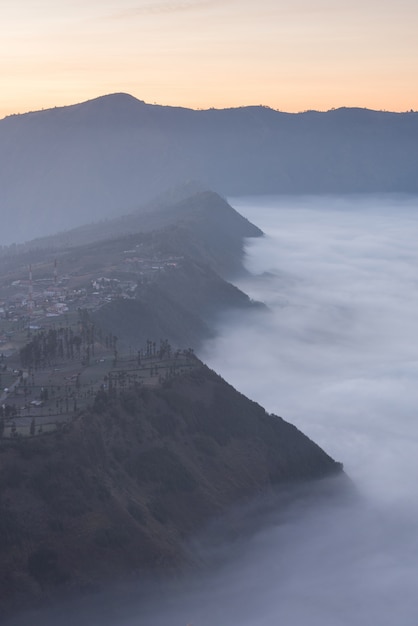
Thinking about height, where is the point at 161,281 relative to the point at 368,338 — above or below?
above

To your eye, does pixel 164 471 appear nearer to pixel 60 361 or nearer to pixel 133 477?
pixel 133 477

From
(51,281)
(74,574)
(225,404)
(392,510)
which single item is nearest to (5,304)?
(51,281)

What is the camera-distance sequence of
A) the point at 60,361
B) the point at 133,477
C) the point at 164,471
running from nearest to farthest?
the point at 133,477 → the point at 164,471 → the point at 60,361

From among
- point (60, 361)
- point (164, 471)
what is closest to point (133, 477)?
point (164, 471)

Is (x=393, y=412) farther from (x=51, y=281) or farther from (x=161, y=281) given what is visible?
(x=51, y=281)

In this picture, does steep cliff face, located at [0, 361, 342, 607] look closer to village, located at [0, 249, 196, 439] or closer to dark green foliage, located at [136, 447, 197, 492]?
dark green foliage, located at [136, 447, 197, 492]

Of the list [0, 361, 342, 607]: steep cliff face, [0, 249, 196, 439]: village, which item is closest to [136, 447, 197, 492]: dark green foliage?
[0, 361, 342, 607]: steep cliff face

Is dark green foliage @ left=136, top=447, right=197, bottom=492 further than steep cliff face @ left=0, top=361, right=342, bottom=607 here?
Yes

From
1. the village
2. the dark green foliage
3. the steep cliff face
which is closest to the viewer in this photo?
the steep cliff face

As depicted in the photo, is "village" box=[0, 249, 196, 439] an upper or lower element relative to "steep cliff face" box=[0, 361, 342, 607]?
upper
